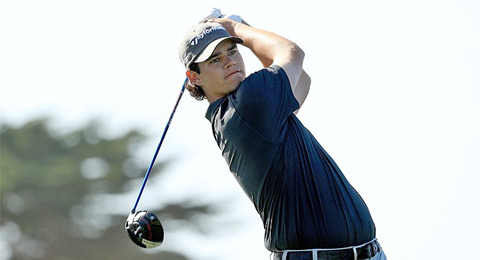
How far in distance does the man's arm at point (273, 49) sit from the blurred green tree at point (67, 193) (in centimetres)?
1019

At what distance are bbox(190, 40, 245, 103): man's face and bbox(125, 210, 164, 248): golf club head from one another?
0.76 meters

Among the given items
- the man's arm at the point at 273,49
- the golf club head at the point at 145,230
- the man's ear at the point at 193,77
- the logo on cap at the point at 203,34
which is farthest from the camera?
the golf club head at the point at 145,230

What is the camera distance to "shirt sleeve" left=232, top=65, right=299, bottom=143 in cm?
519

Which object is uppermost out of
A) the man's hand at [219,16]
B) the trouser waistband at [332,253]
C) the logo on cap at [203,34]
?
the man's hand at [219,16]

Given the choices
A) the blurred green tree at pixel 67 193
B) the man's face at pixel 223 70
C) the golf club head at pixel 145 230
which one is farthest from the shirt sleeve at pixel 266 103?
the blurred green tree at pixel 67 193

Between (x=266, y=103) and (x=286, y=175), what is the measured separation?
0.34 meters

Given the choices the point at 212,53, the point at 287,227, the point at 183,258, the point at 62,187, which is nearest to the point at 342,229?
the point at 287,227

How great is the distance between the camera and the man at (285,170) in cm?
512

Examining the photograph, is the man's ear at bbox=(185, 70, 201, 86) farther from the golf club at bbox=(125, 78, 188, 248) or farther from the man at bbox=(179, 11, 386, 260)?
the golf club at bbox=(125, 78, 188, 248)

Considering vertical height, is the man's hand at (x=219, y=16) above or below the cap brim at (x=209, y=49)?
above

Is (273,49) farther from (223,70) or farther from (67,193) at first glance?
(67,193)

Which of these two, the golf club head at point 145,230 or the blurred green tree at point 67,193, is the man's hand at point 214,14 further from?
the blurred green tree at point 67,193

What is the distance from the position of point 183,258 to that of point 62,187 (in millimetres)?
2189

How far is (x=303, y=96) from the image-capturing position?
5.99 meters
